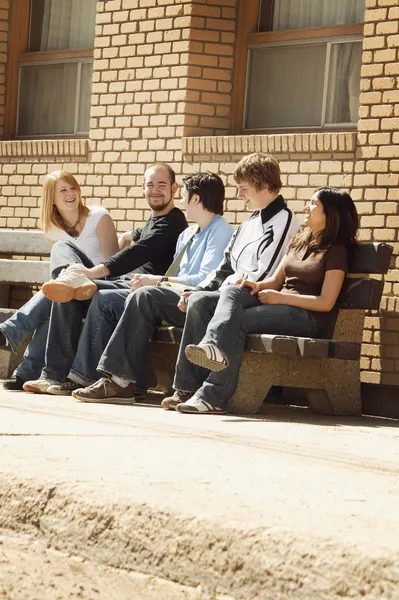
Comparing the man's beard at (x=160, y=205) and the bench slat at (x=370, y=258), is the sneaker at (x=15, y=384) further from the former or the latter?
the bench slat at (x=370, y=258)

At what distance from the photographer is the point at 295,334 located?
6.71 metres

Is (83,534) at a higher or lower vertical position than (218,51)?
lower

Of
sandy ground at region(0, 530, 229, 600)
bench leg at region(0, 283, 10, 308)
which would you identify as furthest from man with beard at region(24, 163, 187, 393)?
sandy ground at region(0, 530, 229, 600)

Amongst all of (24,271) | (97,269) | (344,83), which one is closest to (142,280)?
(97,269)

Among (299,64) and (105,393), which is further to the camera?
(299,64)

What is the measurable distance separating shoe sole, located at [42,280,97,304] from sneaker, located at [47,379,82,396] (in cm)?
51

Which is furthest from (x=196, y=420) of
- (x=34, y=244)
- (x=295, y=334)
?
(x=34, y=244)

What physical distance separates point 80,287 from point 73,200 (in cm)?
101

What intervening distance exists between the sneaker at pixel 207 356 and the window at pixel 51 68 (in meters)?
4.21

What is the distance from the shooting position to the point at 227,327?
6457 millimetres

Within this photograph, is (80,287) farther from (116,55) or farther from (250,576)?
(250,576)

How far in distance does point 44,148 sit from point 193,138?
5.36ft

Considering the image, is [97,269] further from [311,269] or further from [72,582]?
[72,582]

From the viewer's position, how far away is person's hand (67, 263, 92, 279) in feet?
24.2
